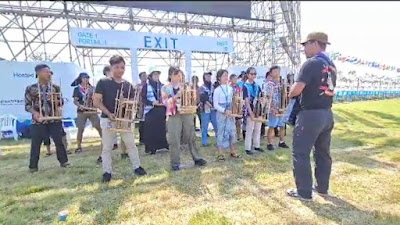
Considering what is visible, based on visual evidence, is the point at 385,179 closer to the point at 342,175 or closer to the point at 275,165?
the point at 342,175

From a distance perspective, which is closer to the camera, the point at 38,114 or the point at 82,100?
the point at 38,114

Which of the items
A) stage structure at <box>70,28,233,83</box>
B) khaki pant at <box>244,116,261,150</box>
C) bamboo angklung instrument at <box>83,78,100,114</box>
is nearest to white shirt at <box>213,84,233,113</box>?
khaki pant at <box>244,116,261,150</box>

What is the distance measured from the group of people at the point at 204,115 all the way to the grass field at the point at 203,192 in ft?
0.84

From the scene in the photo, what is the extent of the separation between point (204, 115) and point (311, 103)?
3.59 metres

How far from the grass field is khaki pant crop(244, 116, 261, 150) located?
325mm

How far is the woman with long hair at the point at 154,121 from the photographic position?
584 centimetres

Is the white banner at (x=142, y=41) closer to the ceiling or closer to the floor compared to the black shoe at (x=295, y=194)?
closer to the ceiling

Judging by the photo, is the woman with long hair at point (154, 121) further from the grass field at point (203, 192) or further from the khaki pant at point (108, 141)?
the khaki pant at point (108, 141)

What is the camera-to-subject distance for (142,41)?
9867 millimetres

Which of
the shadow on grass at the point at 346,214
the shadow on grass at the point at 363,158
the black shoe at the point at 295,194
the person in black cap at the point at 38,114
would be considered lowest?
the shadow on grass at the point at 346,214

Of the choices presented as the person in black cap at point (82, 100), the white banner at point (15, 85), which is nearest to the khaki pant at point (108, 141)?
the person in black cap at point (82, 100)

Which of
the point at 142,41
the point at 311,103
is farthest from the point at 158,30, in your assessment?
the point at 311,103

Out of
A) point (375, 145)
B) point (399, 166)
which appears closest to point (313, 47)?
point (399, 166)

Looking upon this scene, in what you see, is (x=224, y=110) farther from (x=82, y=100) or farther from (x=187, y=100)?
(x=82, y=100)
